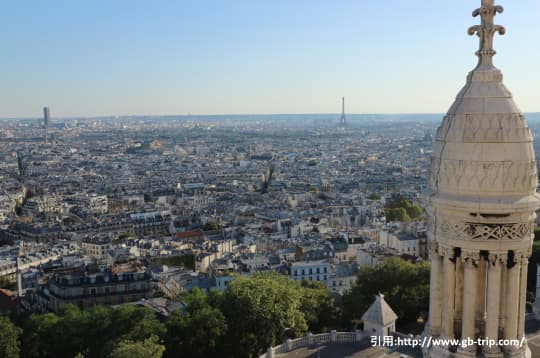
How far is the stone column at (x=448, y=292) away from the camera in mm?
11013

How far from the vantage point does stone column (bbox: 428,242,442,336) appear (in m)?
11.3

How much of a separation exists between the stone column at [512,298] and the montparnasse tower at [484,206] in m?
0.02

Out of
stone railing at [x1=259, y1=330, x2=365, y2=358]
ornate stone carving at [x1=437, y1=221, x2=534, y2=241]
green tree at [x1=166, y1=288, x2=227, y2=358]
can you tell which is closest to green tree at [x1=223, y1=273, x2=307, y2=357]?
green tree at [x1=166, y1=288, x2=227, y2=358]

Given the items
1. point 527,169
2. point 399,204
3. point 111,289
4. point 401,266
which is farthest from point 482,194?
point 399,204

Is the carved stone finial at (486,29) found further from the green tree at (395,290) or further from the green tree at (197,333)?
the green tree at (395,290)

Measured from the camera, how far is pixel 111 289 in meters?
57.9

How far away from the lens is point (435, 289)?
11.4 metres

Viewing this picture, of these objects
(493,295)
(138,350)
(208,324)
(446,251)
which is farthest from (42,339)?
(493,295)

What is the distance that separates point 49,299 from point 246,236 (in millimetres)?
32681

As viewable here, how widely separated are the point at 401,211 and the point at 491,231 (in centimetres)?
9442

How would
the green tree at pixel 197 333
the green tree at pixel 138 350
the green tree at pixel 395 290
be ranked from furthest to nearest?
the green tree at pixel 395 290
the green tree at pixel 197 333
the green tree at pixel 138 350

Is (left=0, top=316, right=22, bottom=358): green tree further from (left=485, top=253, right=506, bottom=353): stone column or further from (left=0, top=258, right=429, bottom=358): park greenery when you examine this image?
(left=485, top=253, right=506, bottom=353): stone column

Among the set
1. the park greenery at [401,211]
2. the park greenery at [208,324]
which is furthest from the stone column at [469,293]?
the park greenery at [401,211]

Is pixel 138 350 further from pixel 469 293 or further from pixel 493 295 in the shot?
pixel 493 295
